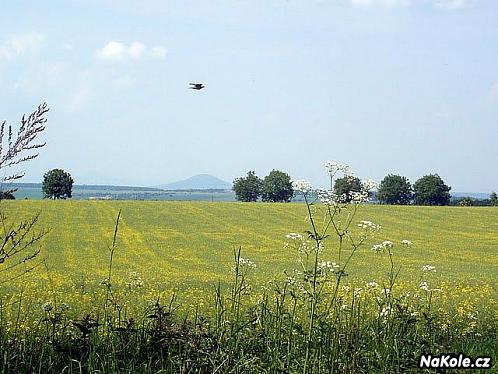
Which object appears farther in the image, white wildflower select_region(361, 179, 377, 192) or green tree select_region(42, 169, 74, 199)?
green tree select_region(42, 169, 74, 199)

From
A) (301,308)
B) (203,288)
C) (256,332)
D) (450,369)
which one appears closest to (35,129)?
(256,332)

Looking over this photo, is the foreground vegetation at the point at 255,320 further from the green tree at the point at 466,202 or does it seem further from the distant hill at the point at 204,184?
the green tree at the point at 466,202

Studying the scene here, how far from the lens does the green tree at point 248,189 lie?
34438 millimetres

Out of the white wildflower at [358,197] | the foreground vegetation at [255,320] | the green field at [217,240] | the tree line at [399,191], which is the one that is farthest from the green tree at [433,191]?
the white wildflower at [358,197]

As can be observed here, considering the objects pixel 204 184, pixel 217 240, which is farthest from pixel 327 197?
pixel 204 184

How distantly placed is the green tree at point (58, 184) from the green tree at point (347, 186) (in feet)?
49.5

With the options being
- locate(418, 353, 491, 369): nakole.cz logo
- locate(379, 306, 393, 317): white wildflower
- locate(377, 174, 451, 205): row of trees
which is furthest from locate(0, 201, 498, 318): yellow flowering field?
locate(377, 174, 451, 205): row of trees

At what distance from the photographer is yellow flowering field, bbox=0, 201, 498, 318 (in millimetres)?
7938

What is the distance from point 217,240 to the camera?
72.9 feet

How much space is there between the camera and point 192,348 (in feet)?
13.0

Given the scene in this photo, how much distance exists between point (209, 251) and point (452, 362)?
1518cm

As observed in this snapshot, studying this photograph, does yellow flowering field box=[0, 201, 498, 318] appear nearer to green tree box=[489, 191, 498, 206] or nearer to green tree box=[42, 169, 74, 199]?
green tree box=[42, 169, 74, 199]

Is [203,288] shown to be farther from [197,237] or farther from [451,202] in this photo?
[451,202]

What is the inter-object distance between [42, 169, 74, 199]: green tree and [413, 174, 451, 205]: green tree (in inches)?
1119
